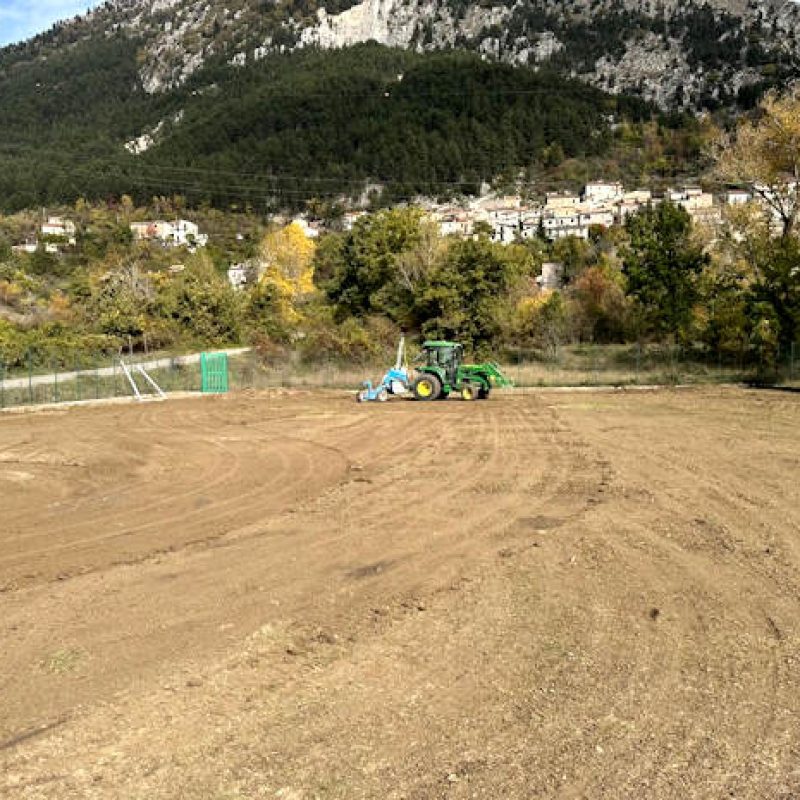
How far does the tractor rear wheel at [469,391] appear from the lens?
29625mm

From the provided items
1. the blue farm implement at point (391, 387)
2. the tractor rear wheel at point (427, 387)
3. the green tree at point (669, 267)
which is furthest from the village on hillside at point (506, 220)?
the tractor rear wheel at point (427, 387)

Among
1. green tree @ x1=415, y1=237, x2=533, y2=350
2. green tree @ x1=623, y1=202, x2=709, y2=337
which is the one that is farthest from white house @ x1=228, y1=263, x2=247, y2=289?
green tree @ x1=623, y1=202, x2=709, y2=337

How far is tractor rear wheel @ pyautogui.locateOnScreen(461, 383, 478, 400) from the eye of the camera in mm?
29625

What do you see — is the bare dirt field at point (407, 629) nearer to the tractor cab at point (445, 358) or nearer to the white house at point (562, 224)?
the tractor cab at point (445, 358)

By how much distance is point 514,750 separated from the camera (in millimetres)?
5566

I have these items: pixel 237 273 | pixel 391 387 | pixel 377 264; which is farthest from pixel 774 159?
pixel 237 273

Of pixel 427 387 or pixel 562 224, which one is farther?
pixel 562 224

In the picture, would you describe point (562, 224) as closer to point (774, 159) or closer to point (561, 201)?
point (561, 201)

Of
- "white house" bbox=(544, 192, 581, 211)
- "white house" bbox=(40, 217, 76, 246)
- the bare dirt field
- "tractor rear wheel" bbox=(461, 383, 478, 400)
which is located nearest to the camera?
the bare dirt field

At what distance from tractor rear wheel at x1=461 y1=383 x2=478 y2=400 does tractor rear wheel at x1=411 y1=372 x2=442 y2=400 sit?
95 centimetres

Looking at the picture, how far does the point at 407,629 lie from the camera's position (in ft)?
25.7

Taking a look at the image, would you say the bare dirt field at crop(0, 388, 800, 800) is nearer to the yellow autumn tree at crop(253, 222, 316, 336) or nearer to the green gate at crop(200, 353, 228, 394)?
the green gate at crop(200, 353, 228, 394)

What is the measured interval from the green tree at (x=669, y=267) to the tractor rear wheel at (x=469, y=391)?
1609cm

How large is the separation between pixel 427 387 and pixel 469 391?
150 cm
